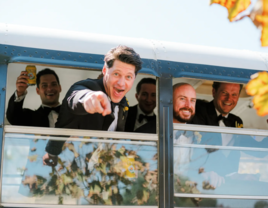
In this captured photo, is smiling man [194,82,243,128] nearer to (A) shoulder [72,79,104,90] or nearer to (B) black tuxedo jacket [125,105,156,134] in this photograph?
(B) black tuxedo jacket [125,105,156,134]

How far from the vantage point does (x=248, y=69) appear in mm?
3273

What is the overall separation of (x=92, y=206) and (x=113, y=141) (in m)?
0.50

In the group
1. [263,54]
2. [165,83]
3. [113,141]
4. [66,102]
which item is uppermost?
[263,54]

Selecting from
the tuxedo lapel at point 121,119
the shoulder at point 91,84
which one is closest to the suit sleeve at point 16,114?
the shoulder at point 91,84

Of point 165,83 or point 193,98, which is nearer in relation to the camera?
point 165,83

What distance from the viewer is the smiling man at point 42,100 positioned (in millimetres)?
3250

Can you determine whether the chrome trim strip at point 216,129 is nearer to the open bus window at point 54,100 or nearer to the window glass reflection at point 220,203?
the open bus window at point 54,100

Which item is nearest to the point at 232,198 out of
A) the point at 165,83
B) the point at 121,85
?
the point at 165,83

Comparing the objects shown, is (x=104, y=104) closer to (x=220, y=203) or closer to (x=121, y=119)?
(x=121, y=119)

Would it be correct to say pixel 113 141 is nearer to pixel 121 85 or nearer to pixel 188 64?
pixel 121 85

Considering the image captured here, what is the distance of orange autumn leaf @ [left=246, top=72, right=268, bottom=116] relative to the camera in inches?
24.3

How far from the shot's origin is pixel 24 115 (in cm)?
336

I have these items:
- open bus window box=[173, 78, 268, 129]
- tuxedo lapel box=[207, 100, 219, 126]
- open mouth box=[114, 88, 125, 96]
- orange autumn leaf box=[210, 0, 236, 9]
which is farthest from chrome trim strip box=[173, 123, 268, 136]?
orange autumn leaf box=[210, 0, 236, 9]

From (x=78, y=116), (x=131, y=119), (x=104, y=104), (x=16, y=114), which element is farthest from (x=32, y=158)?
(x=131, y=119)
